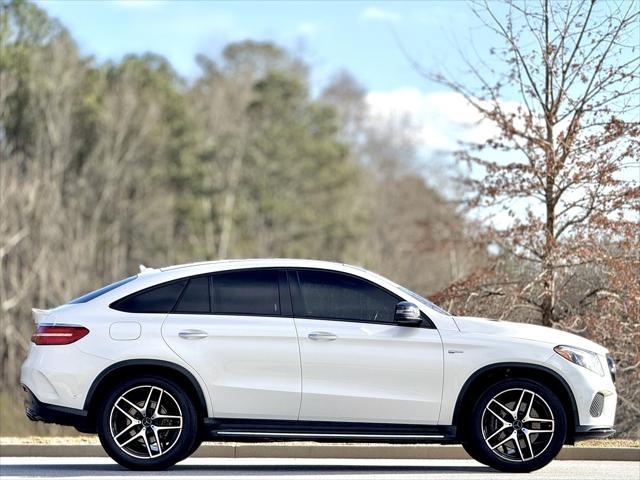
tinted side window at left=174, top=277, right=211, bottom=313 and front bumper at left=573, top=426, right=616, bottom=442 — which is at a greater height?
tinted side window at left=174, top=277, right=211, bottom=313

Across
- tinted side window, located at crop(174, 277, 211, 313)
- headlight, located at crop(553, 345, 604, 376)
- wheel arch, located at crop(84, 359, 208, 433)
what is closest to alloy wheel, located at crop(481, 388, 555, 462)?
headlight, located at crop(553, 345, 604, 376)

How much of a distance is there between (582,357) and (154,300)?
3.61 m

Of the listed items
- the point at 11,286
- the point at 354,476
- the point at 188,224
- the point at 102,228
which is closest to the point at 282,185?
the point at 188,224

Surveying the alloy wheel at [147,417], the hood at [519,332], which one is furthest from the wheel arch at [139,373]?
the hood at [519,332]

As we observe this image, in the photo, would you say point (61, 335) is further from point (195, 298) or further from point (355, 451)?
point (355, 451)

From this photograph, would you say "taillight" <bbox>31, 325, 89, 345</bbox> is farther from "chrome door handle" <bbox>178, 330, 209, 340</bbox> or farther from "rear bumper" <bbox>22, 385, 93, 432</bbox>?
"chrome door handle" <bbox>178, 330, 209, 340</bbox>

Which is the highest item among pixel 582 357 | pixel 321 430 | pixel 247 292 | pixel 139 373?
pixel 247 292

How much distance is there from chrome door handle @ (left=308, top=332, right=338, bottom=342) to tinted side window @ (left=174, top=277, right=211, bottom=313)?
0.92m

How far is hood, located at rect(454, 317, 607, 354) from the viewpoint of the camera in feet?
33.6

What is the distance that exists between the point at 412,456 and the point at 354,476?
2.13m

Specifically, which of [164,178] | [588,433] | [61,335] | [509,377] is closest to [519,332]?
[509,377]

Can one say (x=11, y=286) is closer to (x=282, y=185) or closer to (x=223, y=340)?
(x=282, y=185)

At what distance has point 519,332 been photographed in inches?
406

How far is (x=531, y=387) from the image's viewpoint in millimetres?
10211
